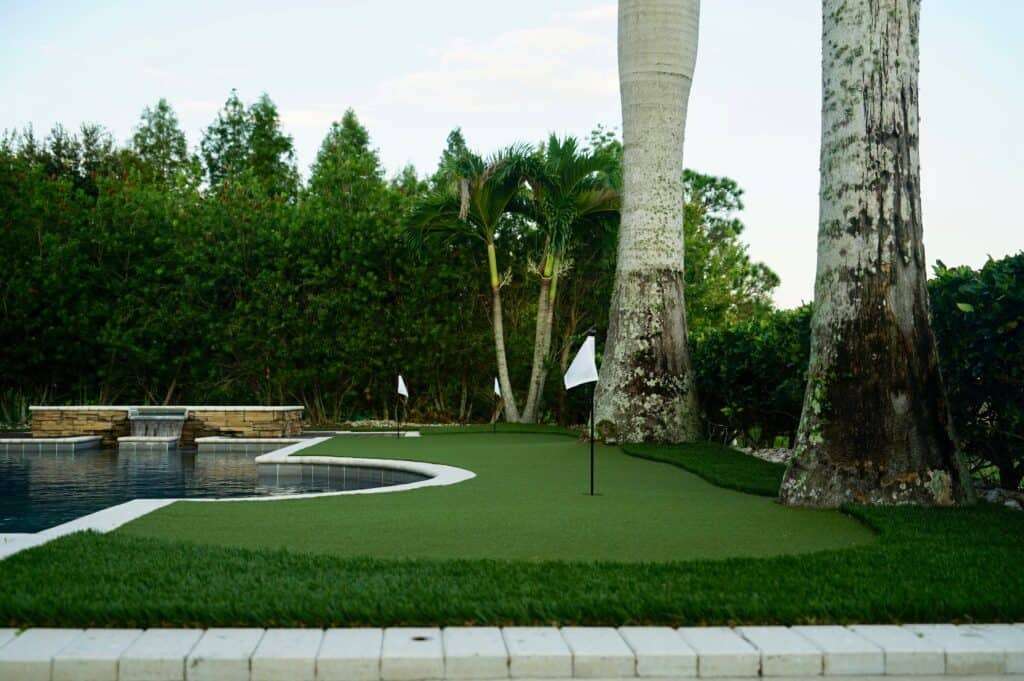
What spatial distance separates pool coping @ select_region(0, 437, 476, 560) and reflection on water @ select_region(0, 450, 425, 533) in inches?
4.2

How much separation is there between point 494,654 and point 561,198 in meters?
16.8

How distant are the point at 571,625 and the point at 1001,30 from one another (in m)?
9.87

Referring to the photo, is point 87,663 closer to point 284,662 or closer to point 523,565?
point 284,662

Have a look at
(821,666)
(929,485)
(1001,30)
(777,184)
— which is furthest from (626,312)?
(821,666)

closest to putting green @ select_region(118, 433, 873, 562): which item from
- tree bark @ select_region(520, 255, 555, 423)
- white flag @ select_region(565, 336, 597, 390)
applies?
white flag @ select_region(565, 336, 597, 390)

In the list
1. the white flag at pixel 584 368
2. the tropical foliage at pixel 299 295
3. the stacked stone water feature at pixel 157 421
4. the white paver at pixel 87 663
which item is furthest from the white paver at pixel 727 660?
the tropical foliage at pixel 299 295

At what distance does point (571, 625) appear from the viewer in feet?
15.1

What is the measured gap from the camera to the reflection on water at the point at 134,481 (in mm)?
→ 10500

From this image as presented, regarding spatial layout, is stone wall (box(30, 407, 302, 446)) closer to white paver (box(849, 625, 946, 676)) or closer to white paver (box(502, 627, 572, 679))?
white paver (box(502, 627, 572, 679))

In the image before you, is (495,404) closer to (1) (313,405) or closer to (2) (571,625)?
(1) (313,405)

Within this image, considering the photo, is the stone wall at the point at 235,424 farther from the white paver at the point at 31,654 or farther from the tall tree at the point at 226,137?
the tall tree at the point at 226,137

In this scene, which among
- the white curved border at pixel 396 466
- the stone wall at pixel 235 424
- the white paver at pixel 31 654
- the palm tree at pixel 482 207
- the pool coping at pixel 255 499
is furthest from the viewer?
the palm tree at pixel 482 207

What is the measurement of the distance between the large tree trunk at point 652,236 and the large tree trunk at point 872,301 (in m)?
6.14

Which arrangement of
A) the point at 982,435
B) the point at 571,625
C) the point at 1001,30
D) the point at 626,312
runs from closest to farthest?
the point at 571,625
the point at 982,435
the point at 1001,30
the point at 626,312
